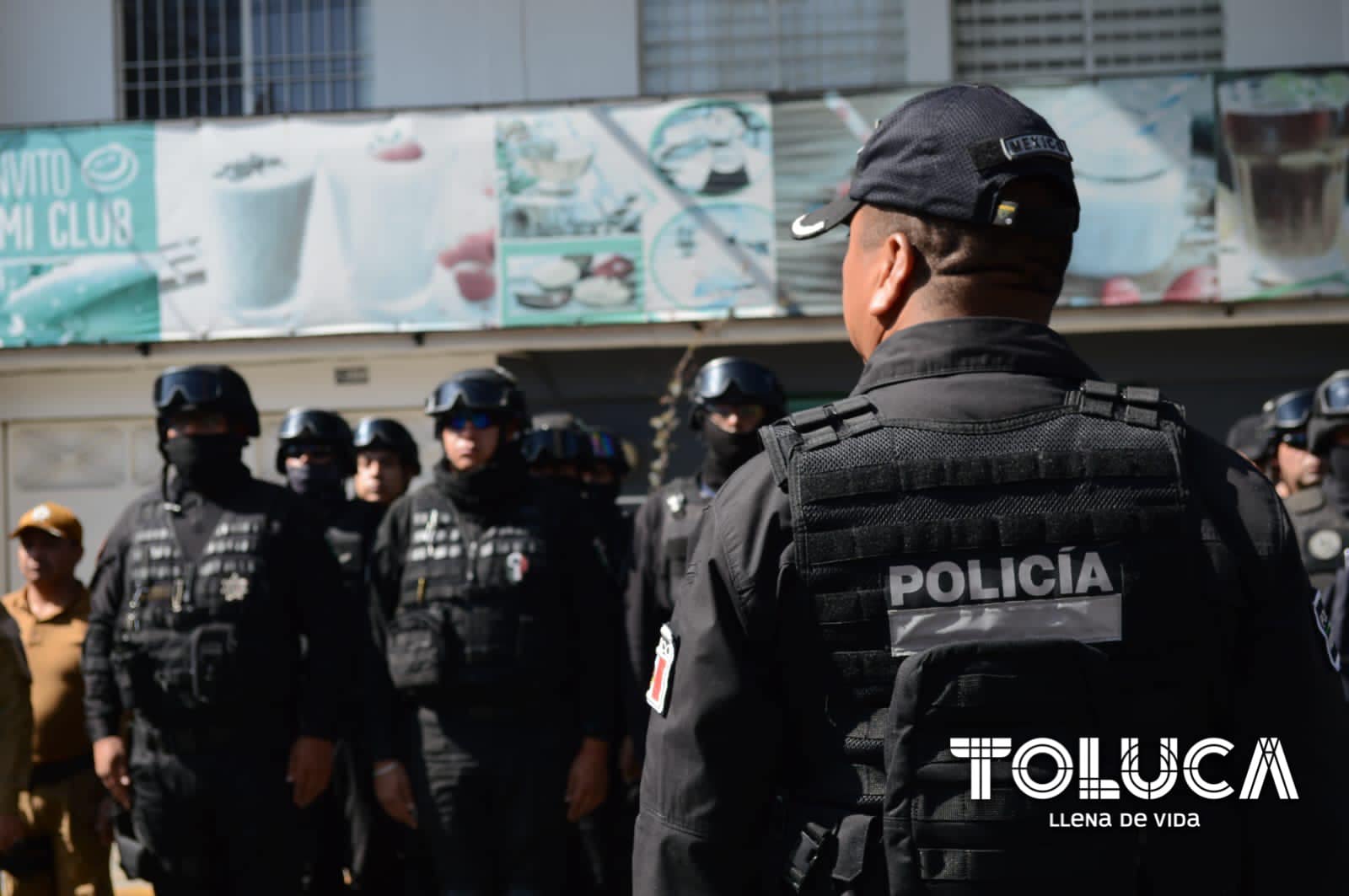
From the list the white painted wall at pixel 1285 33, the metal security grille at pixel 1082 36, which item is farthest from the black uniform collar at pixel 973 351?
the white painted wall at pixel 1285 33

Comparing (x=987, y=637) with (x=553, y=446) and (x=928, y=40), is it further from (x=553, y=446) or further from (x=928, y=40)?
(x=928, y=40)

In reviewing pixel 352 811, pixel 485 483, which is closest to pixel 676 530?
pixel 485 483

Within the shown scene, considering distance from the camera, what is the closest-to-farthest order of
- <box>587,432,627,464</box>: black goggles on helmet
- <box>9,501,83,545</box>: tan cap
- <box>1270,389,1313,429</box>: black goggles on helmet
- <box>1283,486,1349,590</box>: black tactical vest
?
<box>1283,486,1349,590</box>: black tactical vest < <box>9,501,83,545</box>: tan cap < <box>1270,389,1313,429</box>: black goggles on helmet < <box>587,432,627,464</box>: black goggles on helmet

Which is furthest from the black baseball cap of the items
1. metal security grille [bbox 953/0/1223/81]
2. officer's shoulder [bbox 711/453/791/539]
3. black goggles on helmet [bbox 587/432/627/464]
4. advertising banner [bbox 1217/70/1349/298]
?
metal security grille [bbox 953/0/1223/81]

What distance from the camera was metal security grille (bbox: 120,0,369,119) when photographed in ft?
48.4

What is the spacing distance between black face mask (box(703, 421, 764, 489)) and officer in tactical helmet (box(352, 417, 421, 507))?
7.84ft

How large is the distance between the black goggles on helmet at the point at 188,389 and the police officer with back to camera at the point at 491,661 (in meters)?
0.83

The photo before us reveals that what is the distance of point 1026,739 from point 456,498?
407 cm

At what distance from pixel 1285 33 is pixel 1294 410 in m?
8.61

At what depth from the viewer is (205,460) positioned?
17.6 feet

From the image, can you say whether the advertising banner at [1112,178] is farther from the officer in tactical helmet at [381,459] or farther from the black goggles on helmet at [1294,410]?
the black goggles on helmet at [1294,410]

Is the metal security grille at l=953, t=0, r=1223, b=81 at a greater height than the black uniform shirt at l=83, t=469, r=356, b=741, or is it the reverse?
the metal security grille at l=953, t=0, r=1223, b=81

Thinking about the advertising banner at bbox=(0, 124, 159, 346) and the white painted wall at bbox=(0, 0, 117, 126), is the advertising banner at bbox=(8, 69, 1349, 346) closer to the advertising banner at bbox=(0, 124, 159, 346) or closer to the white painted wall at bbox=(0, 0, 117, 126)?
the advertising banner at bbox=(0, 124, 159, 346)

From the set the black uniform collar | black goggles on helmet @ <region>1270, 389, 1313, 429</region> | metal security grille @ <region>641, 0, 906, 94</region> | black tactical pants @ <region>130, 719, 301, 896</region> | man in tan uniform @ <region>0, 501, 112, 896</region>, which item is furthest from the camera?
metal security grille @ <region>641, 0, 906, 94</region>
